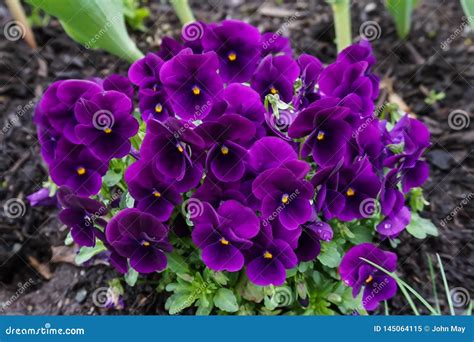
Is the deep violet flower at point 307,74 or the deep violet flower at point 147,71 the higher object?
the deep violet flower at point 147,71

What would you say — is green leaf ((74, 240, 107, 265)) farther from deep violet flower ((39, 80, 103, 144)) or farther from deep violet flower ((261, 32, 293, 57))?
deep violet flower ((261, 32, 293, 57))

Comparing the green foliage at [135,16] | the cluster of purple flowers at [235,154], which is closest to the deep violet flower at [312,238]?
the cluster of purple flowers at [235,154]

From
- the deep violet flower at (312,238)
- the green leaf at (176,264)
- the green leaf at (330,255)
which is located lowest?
the green leaf at (330,255)

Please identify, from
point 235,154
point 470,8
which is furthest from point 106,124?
point 470,8

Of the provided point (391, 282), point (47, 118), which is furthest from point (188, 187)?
point (391, 282)

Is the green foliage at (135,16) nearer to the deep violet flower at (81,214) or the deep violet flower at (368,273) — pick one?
the deep violet flower at (81,214)

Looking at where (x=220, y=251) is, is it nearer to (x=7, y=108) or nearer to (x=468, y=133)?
(x=468, y=133)

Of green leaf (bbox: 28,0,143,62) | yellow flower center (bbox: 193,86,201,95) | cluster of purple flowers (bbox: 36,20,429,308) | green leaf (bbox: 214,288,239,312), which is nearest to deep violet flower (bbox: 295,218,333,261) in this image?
cluster of purple flowers (bbox: 36,20,429,308)
